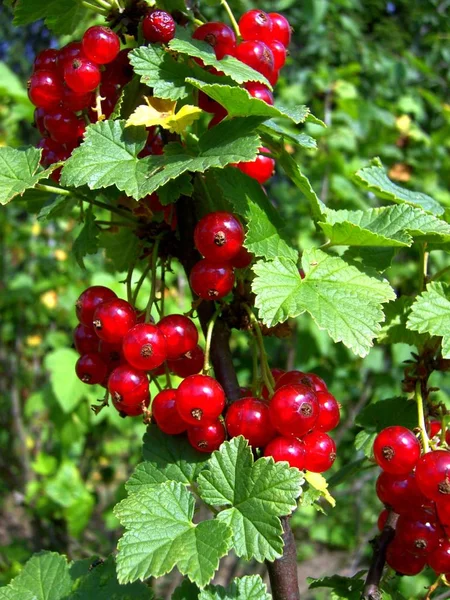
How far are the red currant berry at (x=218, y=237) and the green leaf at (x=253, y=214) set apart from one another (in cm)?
1

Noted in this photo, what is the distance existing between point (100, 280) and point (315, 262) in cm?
130

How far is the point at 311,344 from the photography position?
2.44 metres

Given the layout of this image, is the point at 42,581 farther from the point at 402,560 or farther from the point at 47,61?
the point at 47,61

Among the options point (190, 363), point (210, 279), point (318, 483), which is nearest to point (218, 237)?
point (210, 279)

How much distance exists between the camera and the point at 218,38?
74cm

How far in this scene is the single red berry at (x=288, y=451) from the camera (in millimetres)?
626

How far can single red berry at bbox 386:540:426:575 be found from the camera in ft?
2.31

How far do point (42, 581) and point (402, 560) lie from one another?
1.38 feet

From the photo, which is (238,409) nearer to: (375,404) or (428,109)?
(375,404)

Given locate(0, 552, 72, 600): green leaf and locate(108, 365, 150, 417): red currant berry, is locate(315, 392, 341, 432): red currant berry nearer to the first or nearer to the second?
locate(108, 365, 150, 417): red currant berry

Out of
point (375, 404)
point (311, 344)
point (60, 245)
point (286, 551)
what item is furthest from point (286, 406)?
point (60, 245)

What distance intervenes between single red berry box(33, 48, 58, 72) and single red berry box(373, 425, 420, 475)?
57 centimetres

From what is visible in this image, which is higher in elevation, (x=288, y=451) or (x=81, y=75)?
(x=81, y=75)

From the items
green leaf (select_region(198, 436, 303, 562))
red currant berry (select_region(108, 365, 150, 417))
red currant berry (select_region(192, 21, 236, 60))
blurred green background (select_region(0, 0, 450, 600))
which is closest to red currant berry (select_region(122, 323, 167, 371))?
red currant berry (select_region(108, 365, 150, 417))
